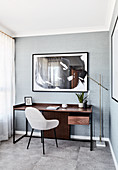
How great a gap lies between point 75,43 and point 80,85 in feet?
3.20

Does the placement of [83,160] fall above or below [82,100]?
below

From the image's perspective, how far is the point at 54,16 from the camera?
117 inches

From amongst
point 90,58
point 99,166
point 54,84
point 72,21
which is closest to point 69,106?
point 54,84

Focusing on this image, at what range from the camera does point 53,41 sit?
3.82 meters

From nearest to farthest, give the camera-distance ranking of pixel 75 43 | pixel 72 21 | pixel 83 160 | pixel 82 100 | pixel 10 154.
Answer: pixel 83 160, pixel 10 154, pixel 72 21, pixel 82 100, pixel 75 43

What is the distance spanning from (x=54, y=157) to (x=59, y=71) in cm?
186

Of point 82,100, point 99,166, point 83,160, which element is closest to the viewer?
point 99,166

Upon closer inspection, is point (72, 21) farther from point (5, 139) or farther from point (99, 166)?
point (5, 139)

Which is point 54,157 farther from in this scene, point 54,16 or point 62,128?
point 54,16

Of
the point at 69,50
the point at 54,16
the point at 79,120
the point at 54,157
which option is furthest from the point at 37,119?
the point at 54,16

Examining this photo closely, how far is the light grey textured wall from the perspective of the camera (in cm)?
353

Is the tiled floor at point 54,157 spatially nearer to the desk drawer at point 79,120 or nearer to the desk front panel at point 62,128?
the desk front panel at point 62,128

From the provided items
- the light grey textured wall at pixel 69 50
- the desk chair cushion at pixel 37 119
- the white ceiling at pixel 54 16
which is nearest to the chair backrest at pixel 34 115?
the desk chair cushion at pixel 37 119

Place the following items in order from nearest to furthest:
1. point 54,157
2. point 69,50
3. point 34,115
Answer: point 54,157 → point 34,115 → point 69,50
